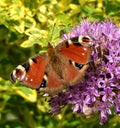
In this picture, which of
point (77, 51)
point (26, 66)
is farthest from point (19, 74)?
point (77, 51)

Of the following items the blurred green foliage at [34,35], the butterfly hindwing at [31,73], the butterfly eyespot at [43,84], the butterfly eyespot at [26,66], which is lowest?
the blurred green foliage at [34,35]

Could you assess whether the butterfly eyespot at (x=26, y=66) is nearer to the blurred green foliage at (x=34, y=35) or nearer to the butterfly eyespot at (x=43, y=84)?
the butterfly eyespot at (x=43, y=84)

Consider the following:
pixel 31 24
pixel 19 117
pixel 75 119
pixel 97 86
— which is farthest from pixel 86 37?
pixel 19 117

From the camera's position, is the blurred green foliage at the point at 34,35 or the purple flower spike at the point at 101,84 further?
the blurred green foliage at the point at 34,35

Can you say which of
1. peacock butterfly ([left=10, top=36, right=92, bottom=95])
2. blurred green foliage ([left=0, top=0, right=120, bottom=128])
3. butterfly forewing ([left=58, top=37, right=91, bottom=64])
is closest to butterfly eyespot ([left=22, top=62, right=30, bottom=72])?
peacock butterfly ([left=10, top=36, right=92, bottom=95])

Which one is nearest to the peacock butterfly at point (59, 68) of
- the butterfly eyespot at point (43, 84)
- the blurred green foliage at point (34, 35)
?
the butterfly eyespot at point (43, 84)

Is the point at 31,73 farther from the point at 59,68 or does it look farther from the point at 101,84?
the point at 101,84

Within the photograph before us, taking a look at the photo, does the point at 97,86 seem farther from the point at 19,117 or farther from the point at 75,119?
the point at 19,117
